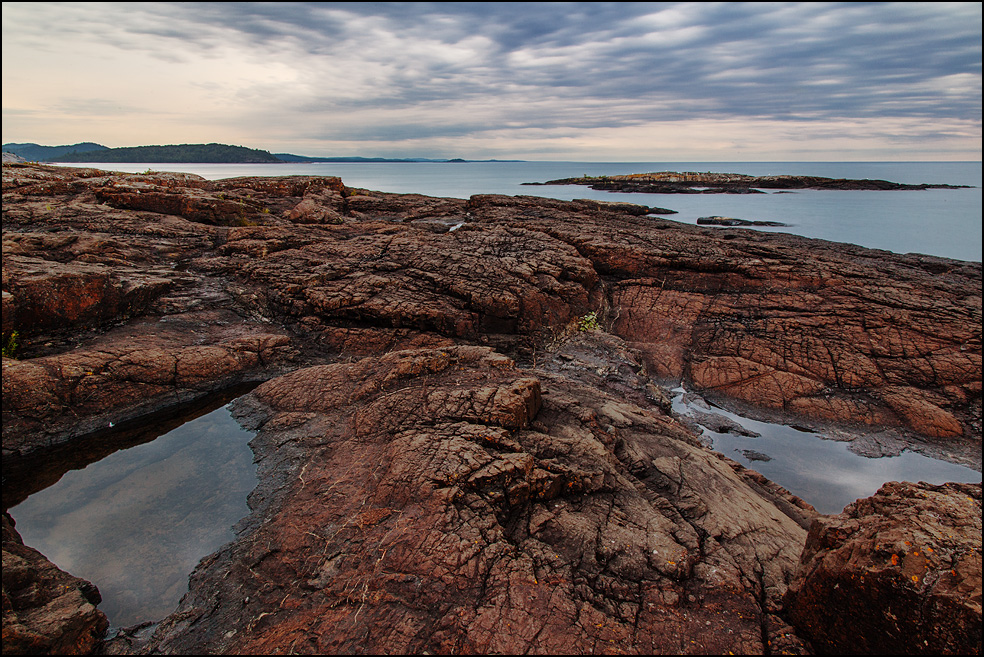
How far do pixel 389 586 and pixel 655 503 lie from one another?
15.3 ft

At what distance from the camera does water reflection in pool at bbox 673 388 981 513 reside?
1066 cm

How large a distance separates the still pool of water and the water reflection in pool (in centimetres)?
1210

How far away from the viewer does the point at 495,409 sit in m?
8.95

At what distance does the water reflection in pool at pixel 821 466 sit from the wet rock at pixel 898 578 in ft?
19.9

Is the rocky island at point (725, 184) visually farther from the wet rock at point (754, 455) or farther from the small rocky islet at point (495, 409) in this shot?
the wet rock at point (754, 455)

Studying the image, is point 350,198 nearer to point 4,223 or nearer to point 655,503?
point 4,223

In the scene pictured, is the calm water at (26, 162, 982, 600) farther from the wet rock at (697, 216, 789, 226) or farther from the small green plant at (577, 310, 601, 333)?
the wet rock at (697, 216, 789, 226)

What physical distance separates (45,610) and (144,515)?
265 cm

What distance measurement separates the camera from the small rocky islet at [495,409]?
5113mm

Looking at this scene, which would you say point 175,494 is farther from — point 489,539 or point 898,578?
point 898,578

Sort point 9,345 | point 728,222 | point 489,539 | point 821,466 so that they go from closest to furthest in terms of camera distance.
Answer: point 489,539, point 9,345, point 821,466, point 728,222

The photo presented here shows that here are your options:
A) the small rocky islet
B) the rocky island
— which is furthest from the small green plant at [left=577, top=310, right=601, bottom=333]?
the rocky island

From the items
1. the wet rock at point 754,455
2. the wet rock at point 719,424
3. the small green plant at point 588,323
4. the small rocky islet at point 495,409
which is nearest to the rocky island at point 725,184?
the small rocky islet at point 495,409

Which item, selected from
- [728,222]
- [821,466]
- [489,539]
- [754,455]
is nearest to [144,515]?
[489,539]
